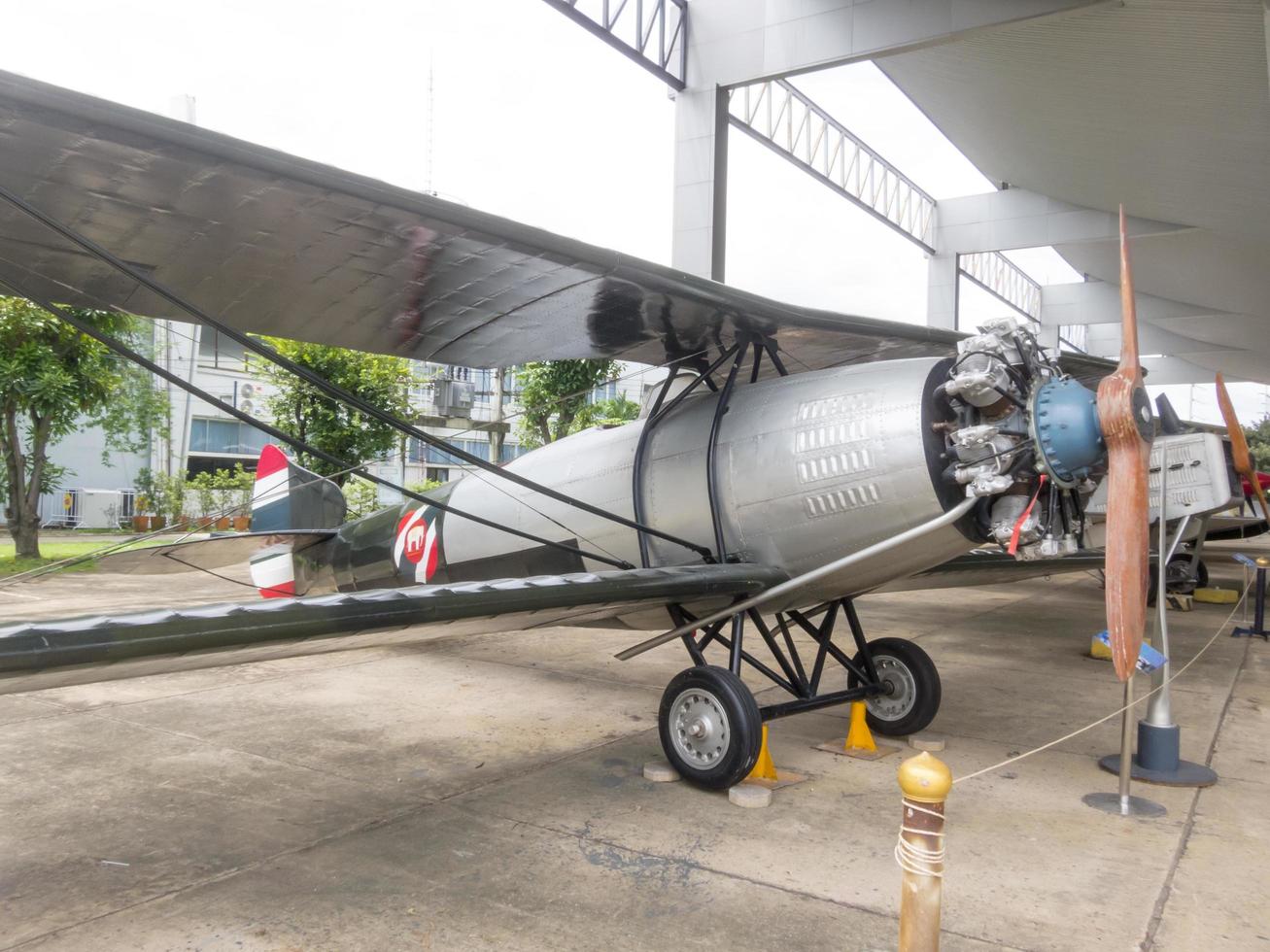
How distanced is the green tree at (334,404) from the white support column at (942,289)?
48.8 ft

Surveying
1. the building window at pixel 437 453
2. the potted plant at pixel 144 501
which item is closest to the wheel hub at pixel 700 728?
the potted plant at pixel 144 501

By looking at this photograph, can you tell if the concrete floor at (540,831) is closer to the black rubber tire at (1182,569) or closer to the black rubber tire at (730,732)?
the black rubber tire at (730,732)

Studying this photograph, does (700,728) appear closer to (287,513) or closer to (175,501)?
(287,513)

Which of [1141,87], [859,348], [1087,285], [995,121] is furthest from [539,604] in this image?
[1087,285]

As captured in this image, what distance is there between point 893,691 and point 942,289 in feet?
72.2

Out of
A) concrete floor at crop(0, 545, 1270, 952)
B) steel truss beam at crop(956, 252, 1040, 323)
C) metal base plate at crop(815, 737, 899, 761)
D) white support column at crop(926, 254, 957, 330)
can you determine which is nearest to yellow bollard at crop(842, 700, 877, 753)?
metal base plate at crop(815, 737, 899, 761)

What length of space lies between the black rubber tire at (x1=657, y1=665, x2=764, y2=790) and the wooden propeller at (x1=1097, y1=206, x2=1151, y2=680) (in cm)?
155

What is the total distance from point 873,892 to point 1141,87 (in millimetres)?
14528

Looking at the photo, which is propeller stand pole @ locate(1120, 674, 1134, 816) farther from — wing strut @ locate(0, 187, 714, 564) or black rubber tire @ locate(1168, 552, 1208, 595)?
black rubber tire @ locate(1168, 552, 1208, 595)

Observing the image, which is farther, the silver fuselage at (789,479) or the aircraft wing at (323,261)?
the silver fuselage at (789,479)

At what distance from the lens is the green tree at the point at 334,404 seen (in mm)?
16406

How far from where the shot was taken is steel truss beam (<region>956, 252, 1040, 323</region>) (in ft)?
102

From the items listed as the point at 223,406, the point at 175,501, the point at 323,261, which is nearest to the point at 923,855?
the point at 223,406

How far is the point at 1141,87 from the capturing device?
14.0 meters
